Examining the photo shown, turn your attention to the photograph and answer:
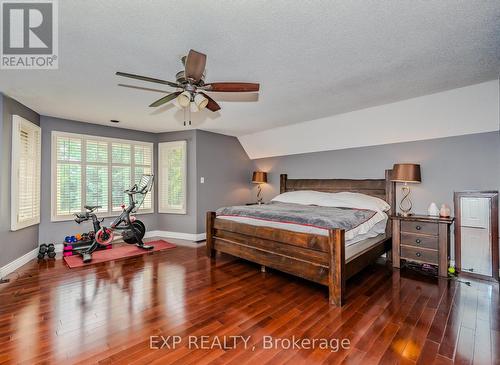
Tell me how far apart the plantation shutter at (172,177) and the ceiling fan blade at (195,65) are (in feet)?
11.9

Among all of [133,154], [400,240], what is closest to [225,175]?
[133,154]

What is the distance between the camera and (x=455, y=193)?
360 centimetres

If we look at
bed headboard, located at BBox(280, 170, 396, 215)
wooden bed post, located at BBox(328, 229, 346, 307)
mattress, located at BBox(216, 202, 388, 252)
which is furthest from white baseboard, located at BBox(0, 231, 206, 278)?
wooden bed post, located at BBox(328, 229, 346, 307)

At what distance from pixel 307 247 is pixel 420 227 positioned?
1.89 metres

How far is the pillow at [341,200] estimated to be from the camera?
12.8 ft

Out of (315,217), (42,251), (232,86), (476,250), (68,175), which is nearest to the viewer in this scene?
(232,86)

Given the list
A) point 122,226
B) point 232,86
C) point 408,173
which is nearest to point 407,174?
point 408,173

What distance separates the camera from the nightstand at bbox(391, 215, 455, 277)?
3316 millimetres

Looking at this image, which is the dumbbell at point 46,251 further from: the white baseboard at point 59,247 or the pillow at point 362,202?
the pillow at point 362,202

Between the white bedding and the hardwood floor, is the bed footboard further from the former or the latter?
the hardwood floor

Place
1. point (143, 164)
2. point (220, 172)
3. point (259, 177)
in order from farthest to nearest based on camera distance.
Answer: point (259, 177) < point (220, 172) < point (143, 164)

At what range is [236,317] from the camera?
2340 millimetres

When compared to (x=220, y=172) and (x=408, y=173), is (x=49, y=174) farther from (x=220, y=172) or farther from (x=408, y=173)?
(x=408, y=173)

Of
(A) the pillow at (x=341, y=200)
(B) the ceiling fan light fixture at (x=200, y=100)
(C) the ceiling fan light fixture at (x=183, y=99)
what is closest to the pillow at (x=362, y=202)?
(A) the pillow at (x=341, y=200)
